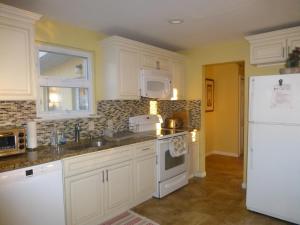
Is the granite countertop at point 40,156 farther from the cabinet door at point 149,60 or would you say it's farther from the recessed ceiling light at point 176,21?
the recessed ceiling light at point 176,21

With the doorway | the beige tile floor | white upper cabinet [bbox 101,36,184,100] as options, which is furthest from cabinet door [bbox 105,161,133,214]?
the doorway

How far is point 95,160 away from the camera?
8.15ft

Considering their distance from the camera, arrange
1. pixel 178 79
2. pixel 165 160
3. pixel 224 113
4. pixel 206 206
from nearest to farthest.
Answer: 1. pixel 206 206
2. pixel 165 160
3. pixel 178 79
4. pixel 224 113

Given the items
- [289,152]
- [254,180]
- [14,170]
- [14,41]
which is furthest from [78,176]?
[289,152]

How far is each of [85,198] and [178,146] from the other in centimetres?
160

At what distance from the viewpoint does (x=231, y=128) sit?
570 centimetres

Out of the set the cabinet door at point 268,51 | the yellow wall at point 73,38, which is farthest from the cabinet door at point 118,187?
the cabinet door at point 268,51

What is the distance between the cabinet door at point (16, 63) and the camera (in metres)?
2.10

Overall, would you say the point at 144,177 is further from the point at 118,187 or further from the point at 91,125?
the point at 91,125

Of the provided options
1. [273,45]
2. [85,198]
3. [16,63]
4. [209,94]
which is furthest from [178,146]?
[209,94]

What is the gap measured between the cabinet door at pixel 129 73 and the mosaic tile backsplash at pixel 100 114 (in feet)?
1.11

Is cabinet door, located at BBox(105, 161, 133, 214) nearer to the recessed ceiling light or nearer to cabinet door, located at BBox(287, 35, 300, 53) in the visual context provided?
the recessed ceiling light

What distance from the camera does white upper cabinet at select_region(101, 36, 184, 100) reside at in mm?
3098

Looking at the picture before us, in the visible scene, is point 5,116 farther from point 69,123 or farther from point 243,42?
point 243,42
